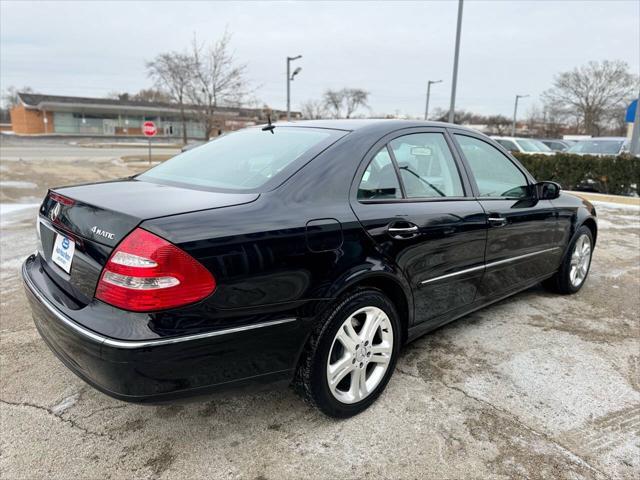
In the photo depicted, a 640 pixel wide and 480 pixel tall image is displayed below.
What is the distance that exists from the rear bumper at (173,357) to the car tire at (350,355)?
115 mm

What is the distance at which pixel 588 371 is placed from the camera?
3031mm

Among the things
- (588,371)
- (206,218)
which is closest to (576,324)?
(588,371)

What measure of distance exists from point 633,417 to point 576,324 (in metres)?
1.33

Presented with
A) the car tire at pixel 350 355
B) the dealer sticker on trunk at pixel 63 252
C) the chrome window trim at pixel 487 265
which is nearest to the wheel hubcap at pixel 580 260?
the chrome window trim at pixel 487 265

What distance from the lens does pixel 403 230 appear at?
253 cm

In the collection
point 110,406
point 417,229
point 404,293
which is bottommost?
point 110,406

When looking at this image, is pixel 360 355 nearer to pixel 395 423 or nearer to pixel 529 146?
pixel 395 423

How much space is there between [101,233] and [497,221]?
2518 millimetres

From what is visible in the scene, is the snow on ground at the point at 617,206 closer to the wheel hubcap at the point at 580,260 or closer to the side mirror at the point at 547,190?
the wheel hubcap at the point at 580,260

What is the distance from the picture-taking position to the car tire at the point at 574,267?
14.1 ft

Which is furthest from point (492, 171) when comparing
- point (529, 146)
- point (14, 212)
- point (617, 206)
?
point (529, 146)

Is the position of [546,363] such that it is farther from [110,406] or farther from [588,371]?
[110,406]

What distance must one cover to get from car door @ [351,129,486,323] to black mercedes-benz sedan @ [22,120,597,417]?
0.4 inches

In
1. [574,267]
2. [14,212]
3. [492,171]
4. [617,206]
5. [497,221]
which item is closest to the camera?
[497,221]
